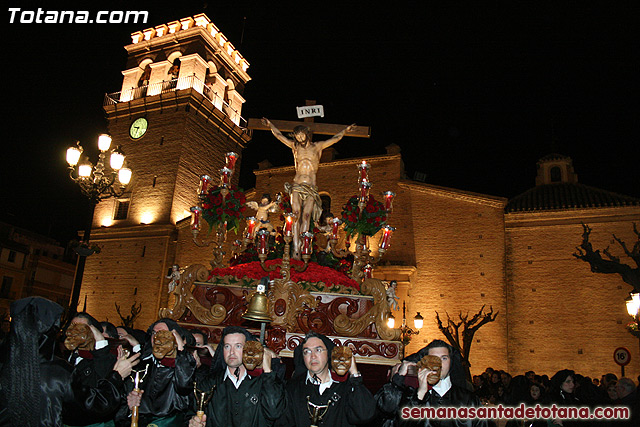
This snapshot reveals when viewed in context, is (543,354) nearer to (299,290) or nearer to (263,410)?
(299,290)

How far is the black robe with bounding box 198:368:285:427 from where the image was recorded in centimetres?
421

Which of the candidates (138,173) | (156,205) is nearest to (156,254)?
(156,205)

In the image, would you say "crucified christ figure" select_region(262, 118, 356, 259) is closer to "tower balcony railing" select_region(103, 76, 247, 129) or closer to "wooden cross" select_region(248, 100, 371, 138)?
"wooden cross" select_region(248, 100, 371, 138)

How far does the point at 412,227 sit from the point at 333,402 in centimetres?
2087

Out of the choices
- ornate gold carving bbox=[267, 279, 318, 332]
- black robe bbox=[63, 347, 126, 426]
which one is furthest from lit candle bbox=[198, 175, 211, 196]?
black robe bbox=[63, 347, 126, 426]

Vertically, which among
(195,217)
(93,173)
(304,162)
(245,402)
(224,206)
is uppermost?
(304,162)

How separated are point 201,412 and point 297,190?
7766mm

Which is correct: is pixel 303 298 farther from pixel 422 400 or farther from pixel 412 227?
pixel 412 227

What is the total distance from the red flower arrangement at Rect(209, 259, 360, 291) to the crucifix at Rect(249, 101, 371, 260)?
96 cm

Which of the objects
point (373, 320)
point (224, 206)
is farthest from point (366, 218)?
point (224, 206)

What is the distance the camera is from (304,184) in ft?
37.5

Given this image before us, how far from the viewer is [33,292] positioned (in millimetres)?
42250

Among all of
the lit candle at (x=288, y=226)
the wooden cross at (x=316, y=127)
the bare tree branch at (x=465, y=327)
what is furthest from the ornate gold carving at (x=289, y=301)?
the bare tree branch at (x=465, y=327)

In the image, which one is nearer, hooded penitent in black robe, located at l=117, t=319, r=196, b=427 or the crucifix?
hooded penitent in black robe, located at l=117, t=319, r=196, b=427
